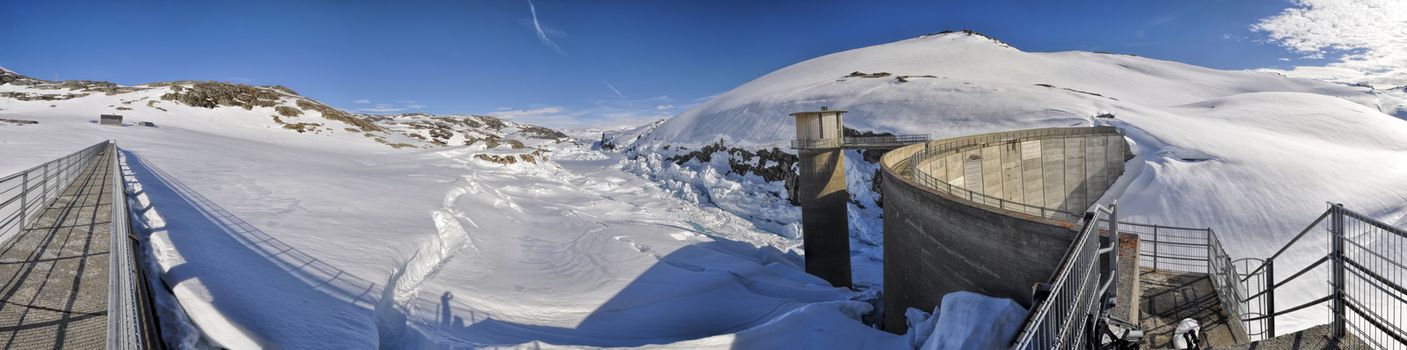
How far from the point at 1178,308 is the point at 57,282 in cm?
1687

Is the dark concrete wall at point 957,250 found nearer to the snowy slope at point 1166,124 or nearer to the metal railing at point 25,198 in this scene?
the snowy slope at point 1166,124

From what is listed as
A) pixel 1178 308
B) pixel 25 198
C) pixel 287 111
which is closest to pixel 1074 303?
pixel 1178 308

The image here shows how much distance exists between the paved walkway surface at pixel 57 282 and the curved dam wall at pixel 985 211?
11.7 m

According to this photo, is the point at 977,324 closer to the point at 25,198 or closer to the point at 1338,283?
the point at 1338,283

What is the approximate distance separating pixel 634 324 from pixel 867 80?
2330 inches

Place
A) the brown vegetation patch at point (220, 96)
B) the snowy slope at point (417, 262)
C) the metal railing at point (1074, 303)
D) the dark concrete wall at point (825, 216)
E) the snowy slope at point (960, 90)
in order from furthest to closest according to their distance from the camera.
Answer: the brown vegetation patch at point (220, 96) → the snowy slope at point (960, 90) → the dark concrete wall at point (825, 216) → the snowy slope at point (417, 262) → the metal railing at point (1074, 303)

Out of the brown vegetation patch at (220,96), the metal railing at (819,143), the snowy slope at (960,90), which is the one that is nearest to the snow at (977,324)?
the metal railing at (819,143)

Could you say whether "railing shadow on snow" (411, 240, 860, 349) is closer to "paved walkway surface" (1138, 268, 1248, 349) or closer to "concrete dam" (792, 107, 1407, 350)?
"concrete dam" (792, 107, 1407, 350)

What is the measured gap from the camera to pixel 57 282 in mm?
6426

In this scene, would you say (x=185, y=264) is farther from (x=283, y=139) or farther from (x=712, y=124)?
(x=712, y=124)

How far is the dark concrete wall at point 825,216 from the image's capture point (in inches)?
996

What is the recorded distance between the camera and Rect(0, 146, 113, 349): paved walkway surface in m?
5.17

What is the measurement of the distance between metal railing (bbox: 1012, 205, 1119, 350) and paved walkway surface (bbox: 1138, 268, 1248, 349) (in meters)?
3.21

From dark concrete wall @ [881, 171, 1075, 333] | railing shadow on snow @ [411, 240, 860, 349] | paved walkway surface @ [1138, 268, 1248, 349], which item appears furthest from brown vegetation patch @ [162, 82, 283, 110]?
paved walkway surface @ [1138, 268, 1248, 349]
